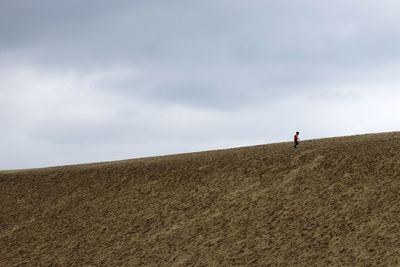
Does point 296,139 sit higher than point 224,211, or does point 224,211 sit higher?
point 296,139

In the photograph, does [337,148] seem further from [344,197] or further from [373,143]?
[344,197]

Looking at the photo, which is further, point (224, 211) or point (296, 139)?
point (296, 139)

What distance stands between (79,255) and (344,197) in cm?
1507

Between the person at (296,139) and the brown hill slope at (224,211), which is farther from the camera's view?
the person at (296,139)

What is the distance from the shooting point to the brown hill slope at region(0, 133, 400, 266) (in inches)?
1230

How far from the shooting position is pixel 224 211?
124ft

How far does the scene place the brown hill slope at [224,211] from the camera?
102 feet

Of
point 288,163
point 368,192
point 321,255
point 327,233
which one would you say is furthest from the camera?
point 288,163

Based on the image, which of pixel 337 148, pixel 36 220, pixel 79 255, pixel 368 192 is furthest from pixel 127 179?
pixel 368 192

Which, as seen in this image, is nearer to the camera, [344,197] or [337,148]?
[344,197]

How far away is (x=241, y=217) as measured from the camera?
36.4 metres

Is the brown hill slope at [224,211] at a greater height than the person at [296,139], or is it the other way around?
the person at [296,139]

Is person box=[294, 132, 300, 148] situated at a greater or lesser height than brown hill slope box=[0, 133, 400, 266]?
greater

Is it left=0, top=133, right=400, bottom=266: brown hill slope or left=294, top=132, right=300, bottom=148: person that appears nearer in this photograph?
left=0, top=133, right=400, bottom=266: brown hill slope
